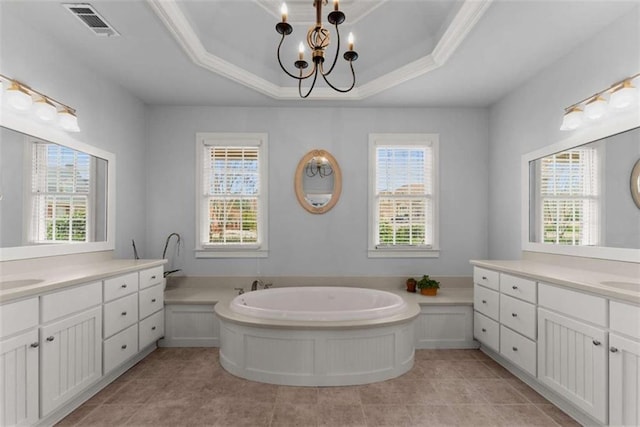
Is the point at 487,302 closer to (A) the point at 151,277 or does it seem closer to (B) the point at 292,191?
(B) the point at 292,191

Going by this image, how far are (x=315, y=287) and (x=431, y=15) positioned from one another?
2771 millimetres

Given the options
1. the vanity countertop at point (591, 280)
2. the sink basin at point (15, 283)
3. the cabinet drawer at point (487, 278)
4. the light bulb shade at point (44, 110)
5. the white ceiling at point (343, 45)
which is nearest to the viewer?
the vanity countertop at point (591, 280)

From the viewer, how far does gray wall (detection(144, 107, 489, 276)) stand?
158 inches

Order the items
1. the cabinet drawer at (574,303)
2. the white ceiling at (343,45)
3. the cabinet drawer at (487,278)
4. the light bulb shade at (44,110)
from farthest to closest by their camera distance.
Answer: the cabinet drawer at (487,278), the light bulb shade at (44,110), the white ceiling at (343,45), the cabinet drawer at (574,303)

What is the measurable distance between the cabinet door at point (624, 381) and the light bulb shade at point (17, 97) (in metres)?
3.81

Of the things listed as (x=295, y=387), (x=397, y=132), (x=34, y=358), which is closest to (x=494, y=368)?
Result: (x=295, y=387)

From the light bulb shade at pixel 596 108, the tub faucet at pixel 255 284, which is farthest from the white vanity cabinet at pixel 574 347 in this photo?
the tub faucet at pixel 255 284

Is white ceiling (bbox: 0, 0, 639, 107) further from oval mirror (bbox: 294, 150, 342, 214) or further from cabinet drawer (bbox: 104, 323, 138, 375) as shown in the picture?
cabinet drawer (bbox: 104, 323, 138, 375)

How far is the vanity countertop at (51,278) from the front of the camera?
1.82 meters

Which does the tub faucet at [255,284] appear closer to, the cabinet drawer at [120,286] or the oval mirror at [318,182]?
the oval mirror at [318,182]

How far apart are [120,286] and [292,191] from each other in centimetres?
200

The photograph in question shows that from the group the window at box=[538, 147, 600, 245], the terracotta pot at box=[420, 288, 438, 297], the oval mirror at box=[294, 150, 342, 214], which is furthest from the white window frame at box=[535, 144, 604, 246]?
the oval mirror at box=[294, 150, 342, 214]

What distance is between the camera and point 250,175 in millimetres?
4047

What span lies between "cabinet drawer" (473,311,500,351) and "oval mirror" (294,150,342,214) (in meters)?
1.91
